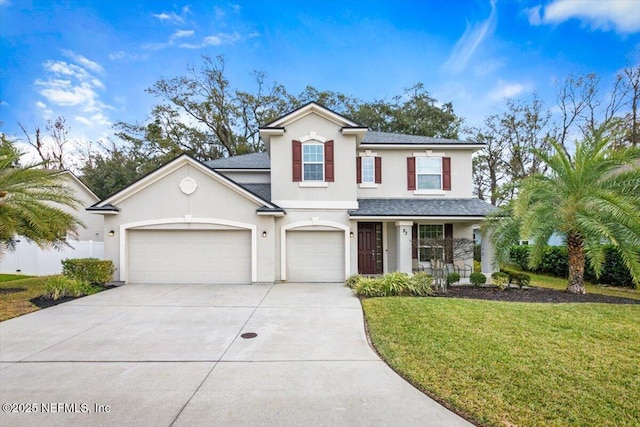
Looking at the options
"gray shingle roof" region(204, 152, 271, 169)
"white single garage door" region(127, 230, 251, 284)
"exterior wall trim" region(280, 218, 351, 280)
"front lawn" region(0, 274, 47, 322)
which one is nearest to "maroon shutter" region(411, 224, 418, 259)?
Result: "exterior wall trim" region(280, 218, 351, 280)

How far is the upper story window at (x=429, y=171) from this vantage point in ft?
45.3

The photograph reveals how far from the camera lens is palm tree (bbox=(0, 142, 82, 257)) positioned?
29.8 ft

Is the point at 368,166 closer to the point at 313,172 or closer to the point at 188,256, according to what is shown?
the point at 313,172

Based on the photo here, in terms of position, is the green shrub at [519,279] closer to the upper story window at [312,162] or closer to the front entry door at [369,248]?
the front entry door at [369,248]

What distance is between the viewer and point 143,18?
1516 cm

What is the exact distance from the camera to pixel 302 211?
39.6 ft

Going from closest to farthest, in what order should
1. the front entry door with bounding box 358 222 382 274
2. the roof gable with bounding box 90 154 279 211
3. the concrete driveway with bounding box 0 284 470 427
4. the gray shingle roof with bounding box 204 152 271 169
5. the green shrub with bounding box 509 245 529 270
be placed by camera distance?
1. the concrete driveway with bounding box 0 284 470 427
2. the roof gable with bounding box 90 154 279 211
3. the front entry door with bounding box 358 222 382 274
4. the gray shingle roof with bounding box 204 152 271 169
5. the green shrub with bounding box 509 245 529 270

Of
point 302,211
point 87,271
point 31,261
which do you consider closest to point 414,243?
point 302,211

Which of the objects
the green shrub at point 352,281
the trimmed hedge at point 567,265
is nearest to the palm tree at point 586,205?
the trimmed hedge at point 567,265

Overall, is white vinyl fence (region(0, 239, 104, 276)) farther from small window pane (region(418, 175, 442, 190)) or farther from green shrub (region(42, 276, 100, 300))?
small window pane (region(418, 175, 442, 190))

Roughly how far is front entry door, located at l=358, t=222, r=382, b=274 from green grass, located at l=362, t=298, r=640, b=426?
205 inches

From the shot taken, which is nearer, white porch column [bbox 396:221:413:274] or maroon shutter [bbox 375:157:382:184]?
white porch column [bbox 396:221:413:274]

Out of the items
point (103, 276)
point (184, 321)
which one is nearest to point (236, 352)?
point (184, 321)

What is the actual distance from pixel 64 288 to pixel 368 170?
11.9 m
